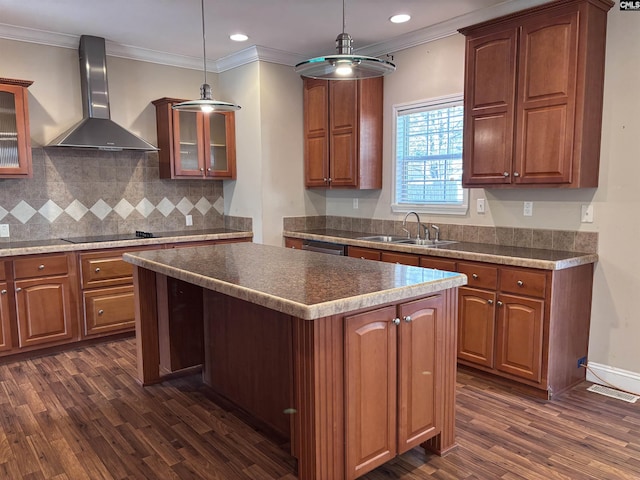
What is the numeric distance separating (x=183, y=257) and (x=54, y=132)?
7.58ft

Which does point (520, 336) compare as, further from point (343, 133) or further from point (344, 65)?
point (343, 133)

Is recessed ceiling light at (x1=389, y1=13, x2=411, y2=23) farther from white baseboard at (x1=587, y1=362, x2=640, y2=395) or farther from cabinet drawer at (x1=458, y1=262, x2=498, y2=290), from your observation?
white baseboard at (x1=587, y1=362, x2=640, y2=395)

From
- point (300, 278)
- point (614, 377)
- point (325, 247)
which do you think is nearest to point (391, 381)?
point (300, 278)

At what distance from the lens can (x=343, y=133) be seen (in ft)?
15.3

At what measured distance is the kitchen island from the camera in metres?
1.88

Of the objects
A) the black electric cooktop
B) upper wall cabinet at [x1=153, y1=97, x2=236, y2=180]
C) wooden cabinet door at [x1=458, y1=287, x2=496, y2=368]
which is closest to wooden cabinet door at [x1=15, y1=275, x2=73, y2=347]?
the black electric cooktop

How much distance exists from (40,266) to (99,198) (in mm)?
1019

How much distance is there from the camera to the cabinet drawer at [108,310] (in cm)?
409

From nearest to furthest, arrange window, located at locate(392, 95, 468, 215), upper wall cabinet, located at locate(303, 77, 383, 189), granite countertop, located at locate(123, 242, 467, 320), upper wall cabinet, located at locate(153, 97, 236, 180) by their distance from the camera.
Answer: granite countertop, located at locate(123, 242, 467, 320) < window, located at locate(392, 95, 468, 215) < upper wall cabinet, located at locate(303, 77, 383, 189) < upper wall cabinet, located at locate(153, 97, 236, 180)

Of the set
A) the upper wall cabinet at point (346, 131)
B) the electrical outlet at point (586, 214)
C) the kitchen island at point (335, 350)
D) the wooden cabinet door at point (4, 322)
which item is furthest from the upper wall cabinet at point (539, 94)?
the wooden cabinet door at point (4, 322)

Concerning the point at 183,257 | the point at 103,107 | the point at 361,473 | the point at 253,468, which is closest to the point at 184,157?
the point at 103,107

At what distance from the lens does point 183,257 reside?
9.64 ft

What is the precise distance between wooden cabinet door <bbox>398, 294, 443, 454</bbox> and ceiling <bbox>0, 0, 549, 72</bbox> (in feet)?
7.82
